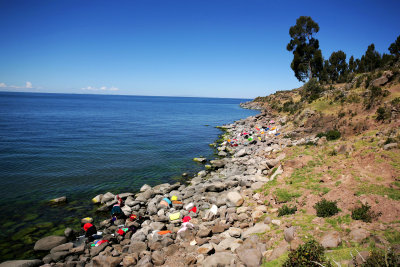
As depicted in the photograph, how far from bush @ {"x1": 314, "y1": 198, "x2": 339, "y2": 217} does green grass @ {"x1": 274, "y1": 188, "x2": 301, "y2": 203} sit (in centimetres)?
188

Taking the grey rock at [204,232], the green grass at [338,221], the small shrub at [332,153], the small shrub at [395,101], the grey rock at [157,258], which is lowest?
the grey rock at [157,258]

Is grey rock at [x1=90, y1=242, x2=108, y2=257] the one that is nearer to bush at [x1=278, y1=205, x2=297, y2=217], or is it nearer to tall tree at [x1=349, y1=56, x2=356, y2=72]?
bush at [x1=278, y1=205, x2=297, y2=217]

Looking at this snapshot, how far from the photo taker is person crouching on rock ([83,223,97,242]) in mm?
12995

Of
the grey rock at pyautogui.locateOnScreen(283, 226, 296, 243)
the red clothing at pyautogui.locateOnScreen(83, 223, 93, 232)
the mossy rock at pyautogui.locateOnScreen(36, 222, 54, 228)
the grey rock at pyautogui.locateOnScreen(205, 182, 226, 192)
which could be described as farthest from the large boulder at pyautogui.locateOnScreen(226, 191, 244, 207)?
the mossy rock at pyautogui.locateOnScreen(36, 222, 54, 228)

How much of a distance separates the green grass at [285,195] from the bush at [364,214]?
332 centimetres

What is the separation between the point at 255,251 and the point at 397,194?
26.7 feet

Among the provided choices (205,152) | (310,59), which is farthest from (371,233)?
(310,59)

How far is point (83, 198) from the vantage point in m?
18.0

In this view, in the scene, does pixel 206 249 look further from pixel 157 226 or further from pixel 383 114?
pixel 383 114

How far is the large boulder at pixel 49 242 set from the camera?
39.4ft

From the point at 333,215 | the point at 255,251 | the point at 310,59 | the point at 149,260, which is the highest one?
the point at 310,59

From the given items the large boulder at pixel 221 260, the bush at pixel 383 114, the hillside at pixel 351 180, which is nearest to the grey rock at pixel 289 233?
the hillside at pixel 351 180

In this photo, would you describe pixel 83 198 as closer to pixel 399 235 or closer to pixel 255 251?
pixel 255 251

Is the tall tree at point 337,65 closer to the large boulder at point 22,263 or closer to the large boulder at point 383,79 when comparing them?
the large boulder at point 383,79
